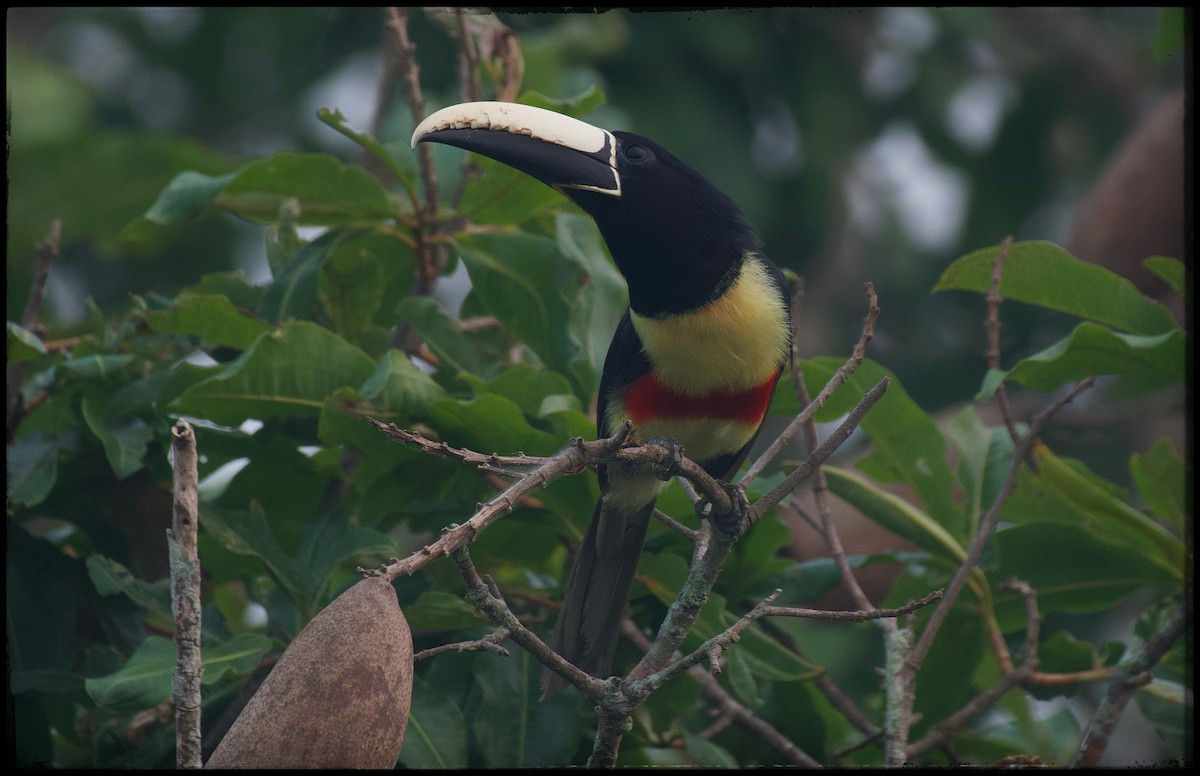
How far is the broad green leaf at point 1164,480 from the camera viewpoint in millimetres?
2736

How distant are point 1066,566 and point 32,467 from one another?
Result: 2334 mm

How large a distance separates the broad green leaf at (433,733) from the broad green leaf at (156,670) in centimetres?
32

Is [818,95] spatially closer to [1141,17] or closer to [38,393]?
[1141,17]

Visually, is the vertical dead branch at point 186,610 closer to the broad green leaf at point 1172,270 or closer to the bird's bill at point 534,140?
the bird's bill at point 534,140

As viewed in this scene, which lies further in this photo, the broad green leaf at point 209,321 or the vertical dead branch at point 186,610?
the broad green leaf at point 209,321

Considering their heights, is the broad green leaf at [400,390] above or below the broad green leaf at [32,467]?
above

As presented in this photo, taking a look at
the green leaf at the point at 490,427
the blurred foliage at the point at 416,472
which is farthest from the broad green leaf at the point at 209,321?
the green leaf at the point at 490,427

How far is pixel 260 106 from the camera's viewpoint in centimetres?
529

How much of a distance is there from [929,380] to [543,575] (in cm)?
280

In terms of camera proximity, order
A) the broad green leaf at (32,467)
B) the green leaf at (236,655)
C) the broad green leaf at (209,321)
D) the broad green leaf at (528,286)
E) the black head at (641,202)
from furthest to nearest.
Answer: the broad green leaf at (528,286), the broad green leaf at (209,321), the broad green leaf at (32,467), the black head at (641,202), the green leaf at (236,655)

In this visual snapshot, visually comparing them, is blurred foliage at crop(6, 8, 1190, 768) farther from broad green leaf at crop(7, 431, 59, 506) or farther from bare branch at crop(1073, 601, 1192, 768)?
bare branch at crop(1073, 601, 1192, 768)

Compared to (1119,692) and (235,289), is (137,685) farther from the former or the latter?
Result: (1119,692)

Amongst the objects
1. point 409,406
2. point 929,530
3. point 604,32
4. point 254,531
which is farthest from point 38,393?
point 604,32

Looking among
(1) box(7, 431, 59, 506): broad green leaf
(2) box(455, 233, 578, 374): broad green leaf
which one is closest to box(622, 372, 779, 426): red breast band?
(2) box(455, 233, 578, 374): broad green leaf
